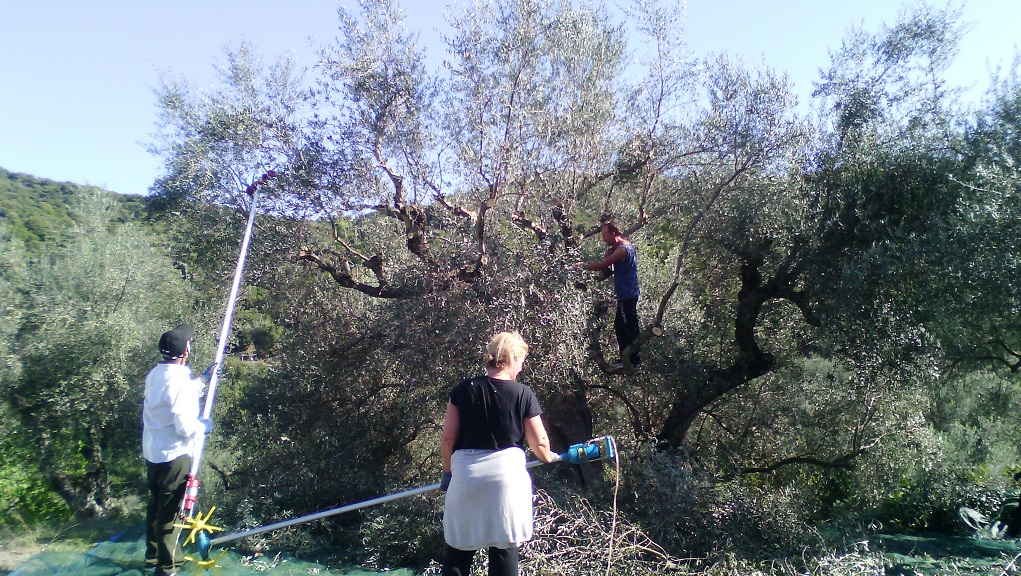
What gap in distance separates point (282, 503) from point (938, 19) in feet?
28.5

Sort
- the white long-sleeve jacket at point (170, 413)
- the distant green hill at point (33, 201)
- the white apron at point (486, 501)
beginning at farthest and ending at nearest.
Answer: the distant green hill at point (33, 201), the white long-sleeve jacket at point (170, 413), the white apron at point (486, 501)

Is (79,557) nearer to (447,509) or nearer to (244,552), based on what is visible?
(244,552)

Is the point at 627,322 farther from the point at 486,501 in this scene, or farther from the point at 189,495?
the point at 189,495

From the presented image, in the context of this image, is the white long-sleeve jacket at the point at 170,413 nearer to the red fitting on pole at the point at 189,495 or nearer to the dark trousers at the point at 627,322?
the red fitting on pole at the point at 189,495

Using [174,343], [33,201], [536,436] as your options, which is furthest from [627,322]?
[33,201]

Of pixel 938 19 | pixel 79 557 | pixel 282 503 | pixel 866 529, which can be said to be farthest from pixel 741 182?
pixel 79 557

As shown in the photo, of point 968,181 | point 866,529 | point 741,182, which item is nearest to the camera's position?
point 968,181

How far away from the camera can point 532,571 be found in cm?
500

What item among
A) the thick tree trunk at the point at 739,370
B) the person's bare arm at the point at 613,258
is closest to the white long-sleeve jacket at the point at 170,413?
the person's bare arm at the point at 613,258

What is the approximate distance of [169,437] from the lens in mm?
4309

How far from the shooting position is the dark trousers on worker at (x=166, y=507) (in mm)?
4336

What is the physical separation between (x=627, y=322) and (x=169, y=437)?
424 centimetres

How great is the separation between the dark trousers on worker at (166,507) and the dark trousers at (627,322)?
411cm

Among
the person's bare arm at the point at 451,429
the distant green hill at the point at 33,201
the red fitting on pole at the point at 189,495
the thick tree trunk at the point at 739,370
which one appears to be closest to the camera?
the person's bare arm at the point at 451,429
